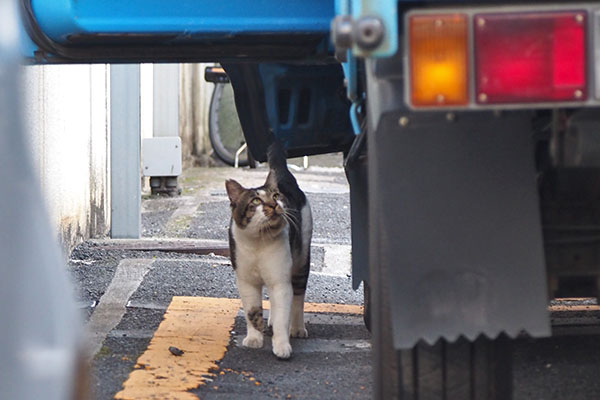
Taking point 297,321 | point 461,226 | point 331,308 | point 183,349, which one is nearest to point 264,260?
point 297,321

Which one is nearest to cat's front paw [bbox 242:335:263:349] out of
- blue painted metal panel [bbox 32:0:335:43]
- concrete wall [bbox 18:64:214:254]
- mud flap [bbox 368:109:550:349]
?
concrete wall [bbox 18:64:214:254]

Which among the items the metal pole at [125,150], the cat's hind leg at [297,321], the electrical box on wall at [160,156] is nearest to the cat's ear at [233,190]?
the cat's hind leg at [297,321]

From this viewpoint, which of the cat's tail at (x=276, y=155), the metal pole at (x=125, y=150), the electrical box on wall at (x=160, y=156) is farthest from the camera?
the electrical box on wall at (x=160, y=156)

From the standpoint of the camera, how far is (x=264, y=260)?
4992 mm

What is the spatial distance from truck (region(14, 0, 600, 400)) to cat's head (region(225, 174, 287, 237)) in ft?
6.51

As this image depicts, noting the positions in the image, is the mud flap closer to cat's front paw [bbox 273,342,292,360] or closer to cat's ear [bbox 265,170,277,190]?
cat's front paw [bbox 273,342,292,360]

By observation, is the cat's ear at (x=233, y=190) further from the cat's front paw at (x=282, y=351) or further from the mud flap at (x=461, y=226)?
the mud flap at (x=461, y=226)

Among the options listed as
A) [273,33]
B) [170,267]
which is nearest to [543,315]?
[273,33]

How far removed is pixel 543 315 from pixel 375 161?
1.68 feet

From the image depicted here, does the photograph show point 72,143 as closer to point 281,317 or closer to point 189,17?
point 281,317

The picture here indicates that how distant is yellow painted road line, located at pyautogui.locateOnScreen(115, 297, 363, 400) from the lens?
13.2 feet

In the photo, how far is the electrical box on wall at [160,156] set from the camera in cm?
1089

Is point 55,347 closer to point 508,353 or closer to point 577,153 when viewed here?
point 577,153

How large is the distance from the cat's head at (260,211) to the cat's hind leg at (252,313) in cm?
25
